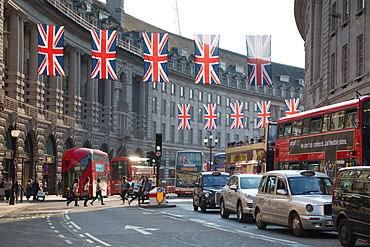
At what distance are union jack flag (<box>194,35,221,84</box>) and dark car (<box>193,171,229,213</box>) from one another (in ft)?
38.2

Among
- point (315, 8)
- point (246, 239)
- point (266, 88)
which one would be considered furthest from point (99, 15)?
point (246, 239)

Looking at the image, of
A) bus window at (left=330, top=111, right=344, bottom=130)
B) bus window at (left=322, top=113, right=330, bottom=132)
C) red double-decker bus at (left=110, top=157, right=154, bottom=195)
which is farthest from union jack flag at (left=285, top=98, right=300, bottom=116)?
bus window at (left=330, top=111, right=344, bottom=130)

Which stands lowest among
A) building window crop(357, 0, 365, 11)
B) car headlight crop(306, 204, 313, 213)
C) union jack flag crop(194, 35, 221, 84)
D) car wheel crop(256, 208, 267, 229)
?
car wheel crop(256, 208, 267, 229)

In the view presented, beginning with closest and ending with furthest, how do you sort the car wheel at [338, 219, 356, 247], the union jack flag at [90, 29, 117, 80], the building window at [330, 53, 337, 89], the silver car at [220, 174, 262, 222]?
the car wheel at [338, 219, 356, 247] → the silver car at [220, 174, 262, 222] → the building window at [330, 53, 337, 89] → the union jack flag at [90, 29, 117, 80]

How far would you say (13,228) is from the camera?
2231 cm

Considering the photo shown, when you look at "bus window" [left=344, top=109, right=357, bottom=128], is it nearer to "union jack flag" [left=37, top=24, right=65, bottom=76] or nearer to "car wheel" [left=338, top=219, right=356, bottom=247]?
"car wheel" [left=338, top=219, right=356, bottom=247]

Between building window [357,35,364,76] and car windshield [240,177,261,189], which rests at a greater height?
building window [357,35,364,76]

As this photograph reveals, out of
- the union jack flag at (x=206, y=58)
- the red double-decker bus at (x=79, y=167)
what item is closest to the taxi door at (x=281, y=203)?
the union jack flag at (x=206, y=58)

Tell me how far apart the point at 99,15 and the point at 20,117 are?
34.4 metres

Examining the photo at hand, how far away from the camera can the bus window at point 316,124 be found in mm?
26500

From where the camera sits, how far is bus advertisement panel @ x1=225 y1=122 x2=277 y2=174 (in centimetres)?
3881

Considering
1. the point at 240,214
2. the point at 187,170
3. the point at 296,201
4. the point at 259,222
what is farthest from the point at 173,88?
the point at 296,201

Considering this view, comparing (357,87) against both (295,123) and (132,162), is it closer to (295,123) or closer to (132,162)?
(295,123)

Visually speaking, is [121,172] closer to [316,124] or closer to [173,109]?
[173,109]
